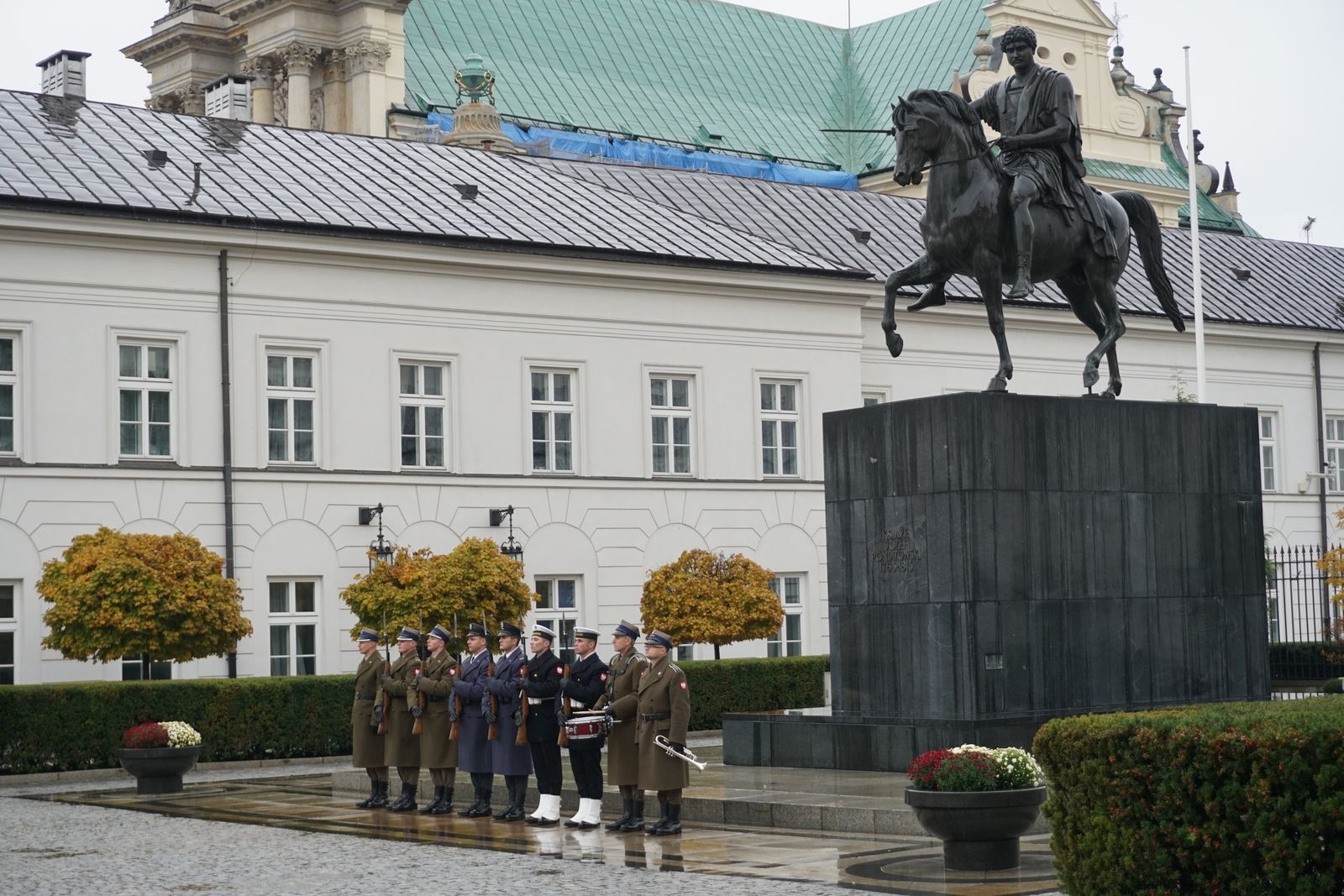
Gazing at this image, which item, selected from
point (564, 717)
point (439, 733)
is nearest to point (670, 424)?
point (439, 733)

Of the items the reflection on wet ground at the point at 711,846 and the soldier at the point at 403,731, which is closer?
the reflection on wet ground at the point at 711,846

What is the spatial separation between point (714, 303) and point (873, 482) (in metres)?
19.0

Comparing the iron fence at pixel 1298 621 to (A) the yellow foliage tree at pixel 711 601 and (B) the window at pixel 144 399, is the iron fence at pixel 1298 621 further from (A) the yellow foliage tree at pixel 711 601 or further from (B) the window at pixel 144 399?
(B) the window at pixel 144 399

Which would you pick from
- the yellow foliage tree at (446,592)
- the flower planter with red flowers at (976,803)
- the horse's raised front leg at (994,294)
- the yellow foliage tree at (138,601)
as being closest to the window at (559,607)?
the yellow foliage tree at (446,592)

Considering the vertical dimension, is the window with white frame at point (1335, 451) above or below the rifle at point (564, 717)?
above

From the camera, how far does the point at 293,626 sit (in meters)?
31.7

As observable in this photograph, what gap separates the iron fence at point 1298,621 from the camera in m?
33.8

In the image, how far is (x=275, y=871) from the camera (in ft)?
46.4

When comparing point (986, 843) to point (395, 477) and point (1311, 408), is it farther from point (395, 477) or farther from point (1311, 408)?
point (1311, 408)

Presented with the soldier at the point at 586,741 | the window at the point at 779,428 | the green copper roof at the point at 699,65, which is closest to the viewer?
the soldier at the point at 586,741

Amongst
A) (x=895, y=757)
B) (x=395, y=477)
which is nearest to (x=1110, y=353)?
(x=895, y=757)

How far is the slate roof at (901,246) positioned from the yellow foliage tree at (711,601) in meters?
8.85

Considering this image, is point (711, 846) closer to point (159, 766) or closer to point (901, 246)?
point (159, 766)

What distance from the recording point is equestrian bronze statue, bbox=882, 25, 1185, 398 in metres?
17.7
